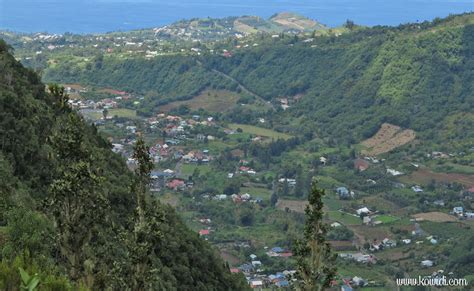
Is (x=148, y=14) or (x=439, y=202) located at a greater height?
(x=148, y=14)

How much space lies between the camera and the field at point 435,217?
158 feet

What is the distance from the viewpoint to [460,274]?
36844 millimetres

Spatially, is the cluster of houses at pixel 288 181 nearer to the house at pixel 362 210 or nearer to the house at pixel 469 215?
the house at pixel 362 210

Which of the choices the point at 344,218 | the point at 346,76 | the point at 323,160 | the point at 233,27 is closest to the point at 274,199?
the point at 344,218

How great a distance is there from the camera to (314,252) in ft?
42.3

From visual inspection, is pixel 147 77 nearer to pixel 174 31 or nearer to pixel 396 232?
pixel 174 31

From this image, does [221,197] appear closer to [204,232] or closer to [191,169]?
[191,169]

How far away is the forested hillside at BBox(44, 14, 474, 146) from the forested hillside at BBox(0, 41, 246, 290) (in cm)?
4641

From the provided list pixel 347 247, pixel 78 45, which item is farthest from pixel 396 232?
pixel 78 45

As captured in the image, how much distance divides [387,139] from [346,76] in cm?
1566

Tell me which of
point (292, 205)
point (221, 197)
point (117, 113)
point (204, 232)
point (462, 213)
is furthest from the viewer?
point (117, 113)

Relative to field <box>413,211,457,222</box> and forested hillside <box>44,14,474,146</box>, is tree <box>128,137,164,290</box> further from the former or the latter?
forested hillside <box>44,14,474,146</box>

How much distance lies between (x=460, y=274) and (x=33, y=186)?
23169 mm

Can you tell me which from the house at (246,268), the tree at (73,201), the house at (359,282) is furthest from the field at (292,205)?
the tree at (73,201)
